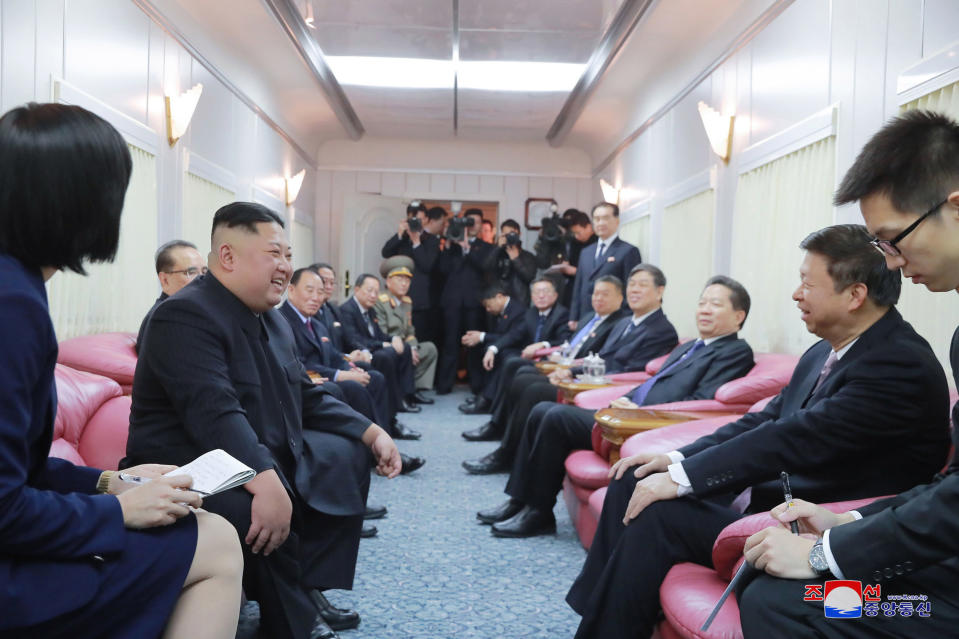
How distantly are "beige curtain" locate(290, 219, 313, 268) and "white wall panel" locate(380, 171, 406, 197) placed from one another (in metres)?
1.15

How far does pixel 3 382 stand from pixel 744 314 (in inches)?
126

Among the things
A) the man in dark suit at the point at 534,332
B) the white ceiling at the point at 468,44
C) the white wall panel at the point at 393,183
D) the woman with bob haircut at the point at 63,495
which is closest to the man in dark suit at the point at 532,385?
the man in dark suit at the point at 534,332

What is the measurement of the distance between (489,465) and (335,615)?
7.64 feet

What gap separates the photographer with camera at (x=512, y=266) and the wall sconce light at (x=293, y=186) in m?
2.22

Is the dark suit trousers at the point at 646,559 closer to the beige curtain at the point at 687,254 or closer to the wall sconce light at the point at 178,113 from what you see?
the beige curtain at the point at 687,254

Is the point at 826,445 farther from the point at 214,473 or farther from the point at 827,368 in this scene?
the point at 214,473

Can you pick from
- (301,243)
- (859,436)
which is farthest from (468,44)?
(859,436)

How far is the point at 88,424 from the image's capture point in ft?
8.82

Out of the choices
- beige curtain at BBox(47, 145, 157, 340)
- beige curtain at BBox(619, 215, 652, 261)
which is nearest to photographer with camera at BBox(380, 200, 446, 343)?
beige curtain at BBox(619, 215, 652, 261)

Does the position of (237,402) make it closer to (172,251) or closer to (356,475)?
(356,475)

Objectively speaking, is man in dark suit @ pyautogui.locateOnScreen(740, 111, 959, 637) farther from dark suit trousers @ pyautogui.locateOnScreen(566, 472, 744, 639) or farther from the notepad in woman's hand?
the notepad in woman's hand

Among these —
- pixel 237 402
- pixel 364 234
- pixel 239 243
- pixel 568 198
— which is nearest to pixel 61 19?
pixel 239 243

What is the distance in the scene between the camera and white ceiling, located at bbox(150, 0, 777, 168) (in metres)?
5.19

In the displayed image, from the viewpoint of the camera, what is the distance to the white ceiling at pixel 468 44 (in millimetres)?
5193
